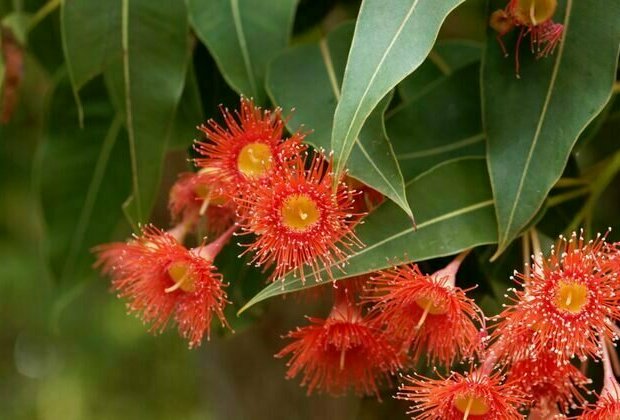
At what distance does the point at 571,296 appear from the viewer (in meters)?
0.66

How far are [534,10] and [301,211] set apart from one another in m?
A: 0.25

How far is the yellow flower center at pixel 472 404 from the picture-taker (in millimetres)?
659

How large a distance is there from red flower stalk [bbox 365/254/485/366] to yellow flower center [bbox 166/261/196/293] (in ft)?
0.47

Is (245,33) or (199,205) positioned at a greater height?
(245,33)

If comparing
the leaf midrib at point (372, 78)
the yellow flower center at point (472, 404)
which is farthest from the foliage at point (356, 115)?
the yellow flower center at point (472, 404)

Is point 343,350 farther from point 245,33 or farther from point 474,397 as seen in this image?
point 245,33

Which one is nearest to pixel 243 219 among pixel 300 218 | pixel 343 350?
pixel 300 218

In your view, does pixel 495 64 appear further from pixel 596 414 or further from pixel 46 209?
pixel 46 209

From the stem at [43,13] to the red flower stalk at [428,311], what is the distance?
2.10 ft

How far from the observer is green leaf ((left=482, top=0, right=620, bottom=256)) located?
72cm

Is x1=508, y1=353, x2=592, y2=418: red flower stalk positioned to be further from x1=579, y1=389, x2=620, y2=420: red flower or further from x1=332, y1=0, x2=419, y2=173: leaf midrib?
x1=332, y1=0, x2=419, y2=173: leaf midrib

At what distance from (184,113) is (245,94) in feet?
0.53

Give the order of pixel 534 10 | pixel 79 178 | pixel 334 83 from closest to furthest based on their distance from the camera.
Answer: pixel 534 10 < pixel 334 83 < pixel 79 178

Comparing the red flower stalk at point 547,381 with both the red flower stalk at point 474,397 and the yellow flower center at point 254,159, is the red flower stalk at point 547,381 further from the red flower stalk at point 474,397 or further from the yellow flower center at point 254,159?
the yellow flower center at point 254,159
